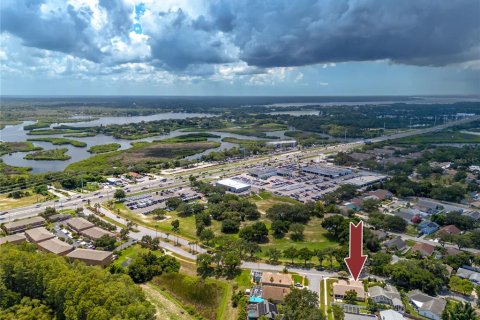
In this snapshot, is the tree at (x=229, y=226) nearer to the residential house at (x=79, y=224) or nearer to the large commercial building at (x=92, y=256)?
→ the large commercial building at (x=92, y=256)

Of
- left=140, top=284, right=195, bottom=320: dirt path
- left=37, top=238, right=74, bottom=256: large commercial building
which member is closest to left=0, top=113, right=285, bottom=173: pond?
left=37, top=238, right=74, bottom=256: large commercial building

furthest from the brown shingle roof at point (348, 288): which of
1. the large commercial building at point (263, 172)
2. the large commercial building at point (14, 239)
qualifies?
the large commercial building at point (263, 172)

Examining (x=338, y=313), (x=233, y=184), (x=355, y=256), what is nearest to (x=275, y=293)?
(x=338, y=313)

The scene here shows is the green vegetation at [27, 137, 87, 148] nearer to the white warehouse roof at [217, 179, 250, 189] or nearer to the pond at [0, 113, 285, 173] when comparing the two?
the pond at [0, 113, 285, 173]

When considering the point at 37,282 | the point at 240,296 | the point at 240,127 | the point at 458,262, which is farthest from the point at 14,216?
the point at 240,127

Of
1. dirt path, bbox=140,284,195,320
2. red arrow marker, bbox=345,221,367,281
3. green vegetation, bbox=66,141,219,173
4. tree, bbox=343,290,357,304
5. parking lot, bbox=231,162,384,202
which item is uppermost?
red arrow marker, bbox=345,221,367,281

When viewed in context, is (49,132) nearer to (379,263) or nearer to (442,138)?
(379,263)
